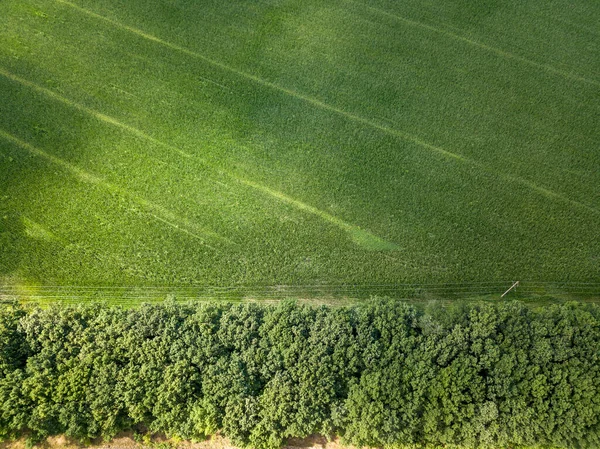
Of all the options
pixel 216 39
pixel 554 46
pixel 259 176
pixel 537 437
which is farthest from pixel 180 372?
pixel 554 46

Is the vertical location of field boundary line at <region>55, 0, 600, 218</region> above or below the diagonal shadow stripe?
above

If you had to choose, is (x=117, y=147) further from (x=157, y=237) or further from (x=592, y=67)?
(x=592, y=67)

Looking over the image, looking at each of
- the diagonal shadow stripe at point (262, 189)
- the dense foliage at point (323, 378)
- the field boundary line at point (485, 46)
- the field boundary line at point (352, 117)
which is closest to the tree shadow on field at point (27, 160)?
the diagonal shadow stripe at point (262, 189)

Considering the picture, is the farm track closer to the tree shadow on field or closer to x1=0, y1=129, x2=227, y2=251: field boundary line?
the tree shadow on field

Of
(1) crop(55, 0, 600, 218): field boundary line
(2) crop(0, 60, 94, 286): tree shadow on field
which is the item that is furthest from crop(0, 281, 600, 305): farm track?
(1) crop(55, 0, 600, 218): field boundary line

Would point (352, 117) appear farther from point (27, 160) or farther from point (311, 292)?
point (27, 160)

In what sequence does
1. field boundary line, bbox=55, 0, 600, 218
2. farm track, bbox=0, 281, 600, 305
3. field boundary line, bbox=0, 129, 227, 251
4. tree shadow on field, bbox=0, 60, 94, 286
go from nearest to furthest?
farm track, bbox=0, 281, 600, 305 → tree shadow on field, bbox=0, 60, 94, 286 → field boundary line, bbox=0, 129, 227, 251 → field boundary line, bbox=55, 0, 600, 218
